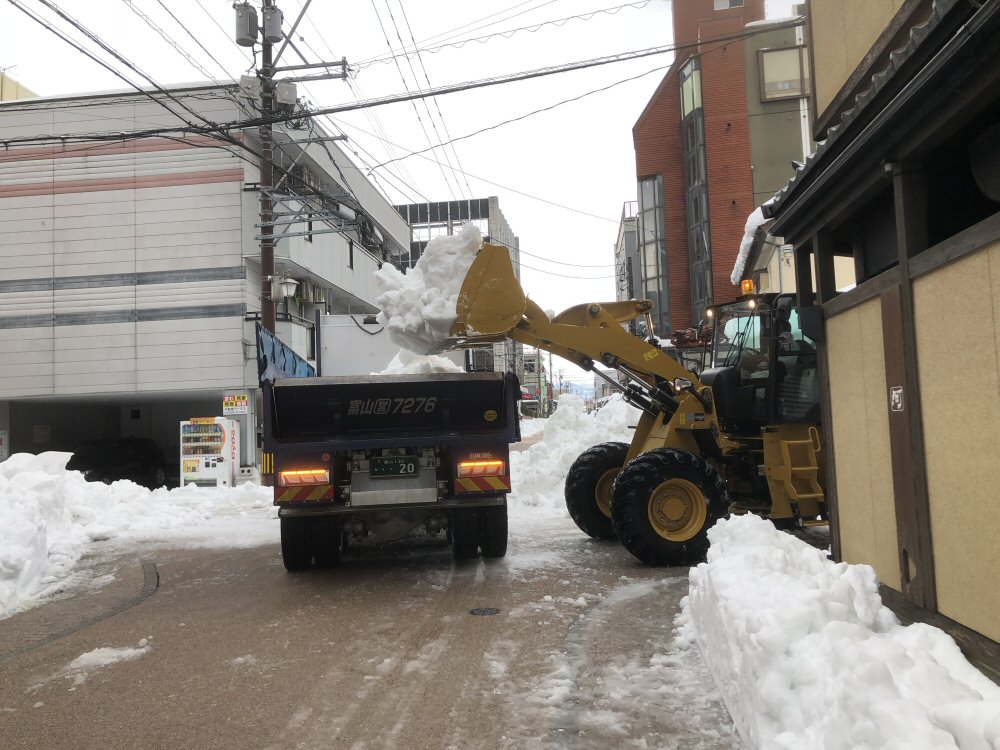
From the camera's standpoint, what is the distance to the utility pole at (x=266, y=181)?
14742 millimetres

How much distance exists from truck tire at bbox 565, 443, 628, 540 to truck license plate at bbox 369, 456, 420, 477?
7.86 feet

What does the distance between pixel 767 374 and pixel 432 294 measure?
11.9 feet

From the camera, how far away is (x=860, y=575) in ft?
12.1

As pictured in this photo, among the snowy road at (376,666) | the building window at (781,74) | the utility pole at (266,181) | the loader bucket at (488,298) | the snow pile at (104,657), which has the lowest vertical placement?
the snowy road at (376,666)

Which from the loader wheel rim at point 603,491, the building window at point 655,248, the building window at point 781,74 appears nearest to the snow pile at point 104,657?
the loader wheel rim at point 603,491

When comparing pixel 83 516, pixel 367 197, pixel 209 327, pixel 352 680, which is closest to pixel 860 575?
pixel 352 680

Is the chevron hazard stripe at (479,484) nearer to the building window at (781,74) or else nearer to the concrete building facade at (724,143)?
the concrete building facade at (724,143)

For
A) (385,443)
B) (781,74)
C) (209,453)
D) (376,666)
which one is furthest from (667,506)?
(781,74)

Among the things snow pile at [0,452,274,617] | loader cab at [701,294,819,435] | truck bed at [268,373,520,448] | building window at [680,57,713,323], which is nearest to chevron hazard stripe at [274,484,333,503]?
truck bed at [268,373,520,448]

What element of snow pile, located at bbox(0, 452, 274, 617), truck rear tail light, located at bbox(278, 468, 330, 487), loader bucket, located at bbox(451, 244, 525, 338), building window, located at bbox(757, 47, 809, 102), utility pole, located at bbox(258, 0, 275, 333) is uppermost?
building window, located at bbox(757, 47, 809, 102)

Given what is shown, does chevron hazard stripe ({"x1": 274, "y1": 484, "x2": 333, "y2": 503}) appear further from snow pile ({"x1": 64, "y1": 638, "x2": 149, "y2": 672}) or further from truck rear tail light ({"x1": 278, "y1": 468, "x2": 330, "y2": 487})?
snow pile ({"x1": 64, "y1": 638, "x2": 149, "y2": 672})

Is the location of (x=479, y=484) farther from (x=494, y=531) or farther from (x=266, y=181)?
(x=266, y=181)

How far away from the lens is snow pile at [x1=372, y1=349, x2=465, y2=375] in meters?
8.17

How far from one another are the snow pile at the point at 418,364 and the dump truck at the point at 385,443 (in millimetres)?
564
